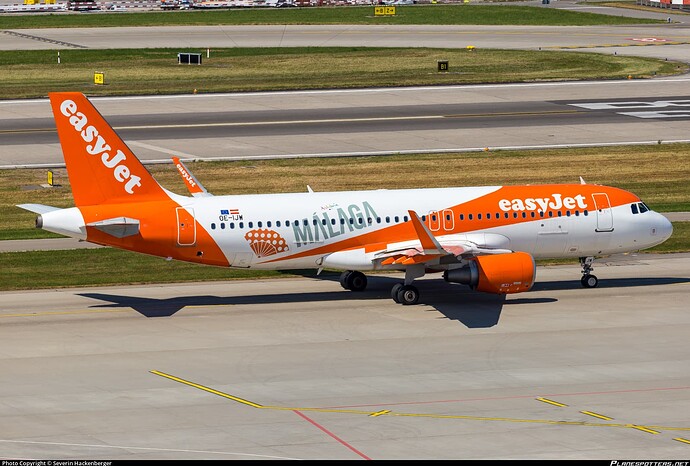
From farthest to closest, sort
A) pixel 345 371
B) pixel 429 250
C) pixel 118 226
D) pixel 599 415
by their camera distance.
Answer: pixel 429 250 < pixel 118 226 < pixel 345 371 < pixel 599 415

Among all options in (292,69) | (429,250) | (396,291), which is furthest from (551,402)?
(292,69)

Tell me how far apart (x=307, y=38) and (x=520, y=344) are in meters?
90.5

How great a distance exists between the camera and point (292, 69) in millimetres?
108250

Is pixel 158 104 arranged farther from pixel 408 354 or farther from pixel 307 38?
pixel 408 354

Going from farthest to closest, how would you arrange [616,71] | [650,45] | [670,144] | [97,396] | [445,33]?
[445,33], [650,45], [616,71], [670,144], [97,396]

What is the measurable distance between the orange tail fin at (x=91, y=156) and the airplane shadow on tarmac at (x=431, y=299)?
4518 millimetres

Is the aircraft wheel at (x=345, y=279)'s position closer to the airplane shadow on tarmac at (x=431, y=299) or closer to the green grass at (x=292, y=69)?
the airplane shadow on tarmac at (x=431, y=299)

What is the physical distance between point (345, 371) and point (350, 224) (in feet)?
33.3

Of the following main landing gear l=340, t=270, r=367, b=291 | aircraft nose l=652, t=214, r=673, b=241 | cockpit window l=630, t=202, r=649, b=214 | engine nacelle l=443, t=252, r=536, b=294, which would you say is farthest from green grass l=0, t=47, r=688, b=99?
engine nacelle l=443, t=252, r=536, b=294

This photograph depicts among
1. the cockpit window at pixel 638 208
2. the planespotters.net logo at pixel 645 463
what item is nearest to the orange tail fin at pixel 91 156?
the cockpit window at pixel 638 208

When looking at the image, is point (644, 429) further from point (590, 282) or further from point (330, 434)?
point (590, 282)

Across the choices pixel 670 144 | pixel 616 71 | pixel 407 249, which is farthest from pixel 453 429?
pixel 616 71

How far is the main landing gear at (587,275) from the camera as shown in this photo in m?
49.3

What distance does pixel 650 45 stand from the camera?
12275 cm
